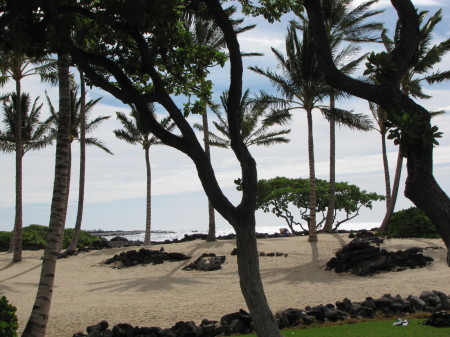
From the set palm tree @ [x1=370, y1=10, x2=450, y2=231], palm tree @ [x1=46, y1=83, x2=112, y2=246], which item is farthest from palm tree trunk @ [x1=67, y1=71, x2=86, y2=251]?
palm tree @ [x1=370, y1=10, x2=450, y2=231]

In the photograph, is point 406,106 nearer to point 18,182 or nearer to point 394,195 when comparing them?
point 394,195

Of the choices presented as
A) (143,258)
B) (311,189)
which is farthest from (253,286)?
(311,189)

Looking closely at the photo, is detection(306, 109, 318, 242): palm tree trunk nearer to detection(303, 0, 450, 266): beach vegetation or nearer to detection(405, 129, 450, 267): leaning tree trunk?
detection(303, 0, 450, 266): beach vegetation

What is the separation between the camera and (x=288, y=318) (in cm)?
980

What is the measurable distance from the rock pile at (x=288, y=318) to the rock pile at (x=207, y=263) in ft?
31.9

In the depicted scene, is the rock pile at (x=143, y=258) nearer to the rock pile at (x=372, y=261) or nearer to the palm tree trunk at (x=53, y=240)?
the rock pile at (x=372, y=261)

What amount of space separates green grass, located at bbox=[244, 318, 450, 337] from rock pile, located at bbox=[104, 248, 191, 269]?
1355 centimetres

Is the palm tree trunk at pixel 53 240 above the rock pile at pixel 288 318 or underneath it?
above

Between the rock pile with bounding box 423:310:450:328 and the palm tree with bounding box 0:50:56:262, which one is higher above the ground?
the palm tree with bounding box 0:50:56:262

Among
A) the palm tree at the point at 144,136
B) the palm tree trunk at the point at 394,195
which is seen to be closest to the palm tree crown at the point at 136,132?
the palm tree at the point at 144,136

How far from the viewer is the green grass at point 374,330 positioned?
7.86 metres

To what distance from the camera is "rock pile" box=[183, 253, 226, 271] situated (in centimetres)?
1994

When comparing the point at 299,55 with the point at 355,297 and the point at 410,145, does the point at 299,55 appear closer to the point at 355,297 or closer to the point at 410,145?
the point at 355,297

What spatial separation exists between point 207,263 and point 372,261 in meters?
6.50
